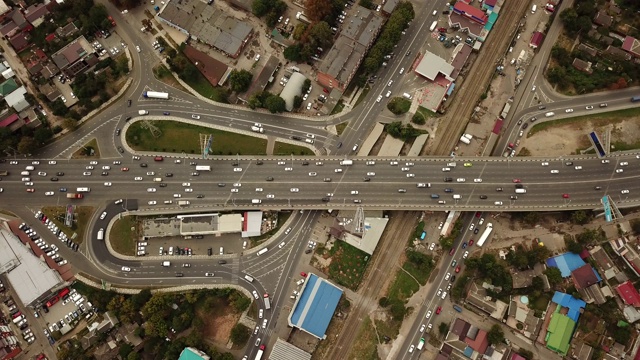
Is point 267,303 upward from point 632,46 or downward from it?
downward

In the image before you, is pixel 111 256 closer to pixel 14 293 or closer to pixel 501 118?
pixel 14 293

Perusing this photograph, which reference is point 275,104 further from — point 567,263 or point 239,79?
point 567,263

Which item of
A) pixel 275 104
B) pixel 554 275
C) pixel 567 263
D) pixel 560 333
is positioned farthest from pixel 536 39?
pixel 560 333

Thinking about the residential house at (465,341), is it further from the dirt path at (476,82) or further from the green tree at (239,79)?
the green tree at (239,79)

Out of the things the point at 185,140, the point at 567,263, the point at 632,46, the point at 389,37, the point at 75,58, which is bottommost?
the point at 185,140

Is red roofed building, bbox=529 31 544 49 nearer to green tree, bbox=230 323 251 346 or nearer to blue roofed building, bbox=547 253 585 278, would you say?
blue roofed building, bbox=547 253 585 278

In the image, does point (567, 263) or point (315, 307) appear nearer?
point (315, 307)

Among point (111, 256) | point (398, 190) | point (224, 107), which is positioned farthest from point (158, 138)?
point (398, 190)

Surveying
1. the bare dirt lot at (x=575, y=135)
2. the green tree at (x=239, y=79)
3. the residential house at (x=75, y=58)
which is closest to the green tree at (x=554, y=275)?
the bare dirt lot at (x=575, y=135)
